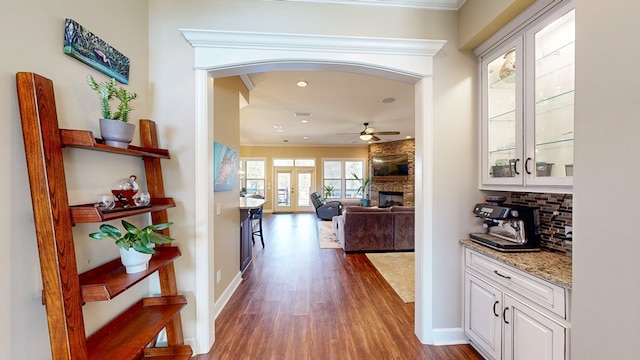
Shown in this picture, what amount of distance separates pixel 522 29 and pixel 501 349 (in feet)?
7.37

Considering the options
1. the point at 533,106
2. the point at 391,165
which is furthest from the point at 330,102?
the point at 391,165

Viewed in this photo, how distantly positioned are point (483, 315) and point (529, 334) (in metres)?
0.39

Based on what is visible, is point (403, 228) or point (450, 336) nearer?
point (450, 336)

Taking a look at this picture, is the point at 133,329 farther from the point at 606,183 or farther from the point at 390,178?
the point at 390,178

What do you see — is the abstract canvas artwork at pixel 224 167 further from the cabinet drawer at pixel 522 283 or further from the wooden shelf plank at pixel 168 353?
the cabinet drawer at pixel 522 283

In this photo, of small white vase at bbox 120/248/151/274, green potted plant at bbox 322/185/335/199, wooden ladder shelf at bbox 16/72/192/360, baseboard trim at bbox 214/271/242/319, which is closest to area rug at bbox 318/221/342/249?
baseboard trim at bbox 214/271/242/319

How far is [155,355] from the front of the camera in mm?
1668

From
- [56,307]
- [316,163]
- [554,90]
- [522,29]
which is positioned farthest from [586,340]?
[316,163]

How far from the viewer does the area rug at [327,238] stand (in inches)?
199

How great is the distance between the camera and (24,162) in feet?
3.44

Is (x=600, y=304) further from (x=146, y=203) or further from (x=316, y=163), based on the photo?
(x=316, y=163)

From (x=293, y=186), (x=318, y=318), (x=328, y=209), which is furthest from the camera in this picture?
(x=293, y=186)

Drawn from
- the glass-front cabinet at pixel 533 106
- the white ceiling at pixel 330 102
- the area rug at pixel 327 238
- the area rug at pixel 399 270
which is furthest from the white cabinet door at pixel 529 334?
the area rug at pixel 327 238

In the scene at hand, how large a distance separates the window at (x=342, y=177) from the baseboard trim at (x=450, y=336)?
8.27 m
